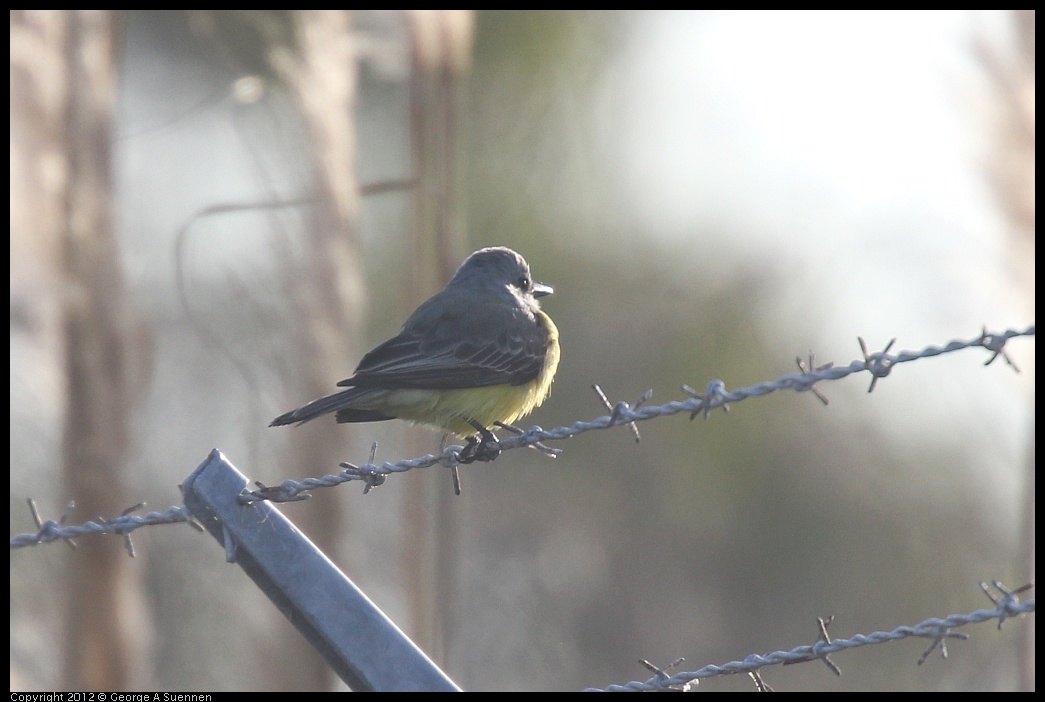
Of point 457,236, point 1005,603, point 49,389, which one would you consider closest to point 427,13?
point 457,236

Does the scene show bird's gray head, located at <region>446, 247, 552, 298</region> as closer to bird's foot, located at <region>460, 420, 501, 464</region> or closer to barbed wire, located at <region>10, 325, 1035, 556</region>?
bird's foot, located at <region>460, 420, 501, 464</region>

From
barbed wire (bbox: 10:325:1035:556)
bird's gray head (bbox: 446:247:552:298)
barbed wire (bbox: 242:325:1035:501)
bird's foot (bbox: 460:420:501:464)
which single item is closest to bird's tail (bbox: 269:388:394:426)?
bird's foot (bbox: 460:420:501:464)

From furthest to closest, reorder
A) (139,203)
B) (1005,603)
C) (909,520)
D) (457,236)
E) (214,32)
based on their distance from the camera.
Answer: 1. (909,520)
2. (139,203)
3. (214,32)
4. (457,236)
5. (1005,603)

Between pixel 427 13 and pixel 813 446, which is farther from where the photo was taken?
pixel 813 446

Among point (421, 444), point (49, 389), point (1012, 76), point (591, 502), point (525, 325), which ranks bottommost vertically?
point (591, 502)

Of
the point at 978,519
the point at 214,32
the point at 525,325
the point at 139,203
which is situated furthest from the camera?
the point at 978,519

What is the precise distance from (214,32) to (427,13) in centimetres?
139

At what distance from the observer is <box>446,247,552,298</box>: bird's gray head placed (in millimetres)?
5723

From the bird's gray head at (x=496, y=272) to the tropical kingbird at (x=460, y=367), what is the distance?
7cm

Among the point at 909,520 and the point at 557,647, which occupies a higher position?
the point at 909,520

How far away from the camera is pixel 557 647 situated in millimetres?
11852

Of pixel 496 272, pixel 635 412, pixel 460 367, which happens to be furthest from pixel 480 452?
pixel 496 272

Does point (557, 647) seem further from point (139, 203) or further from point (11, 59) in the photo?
point (11, 59)

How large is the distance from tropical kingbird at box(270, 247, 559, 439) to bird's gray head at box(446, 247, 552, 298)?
0.07 meters
